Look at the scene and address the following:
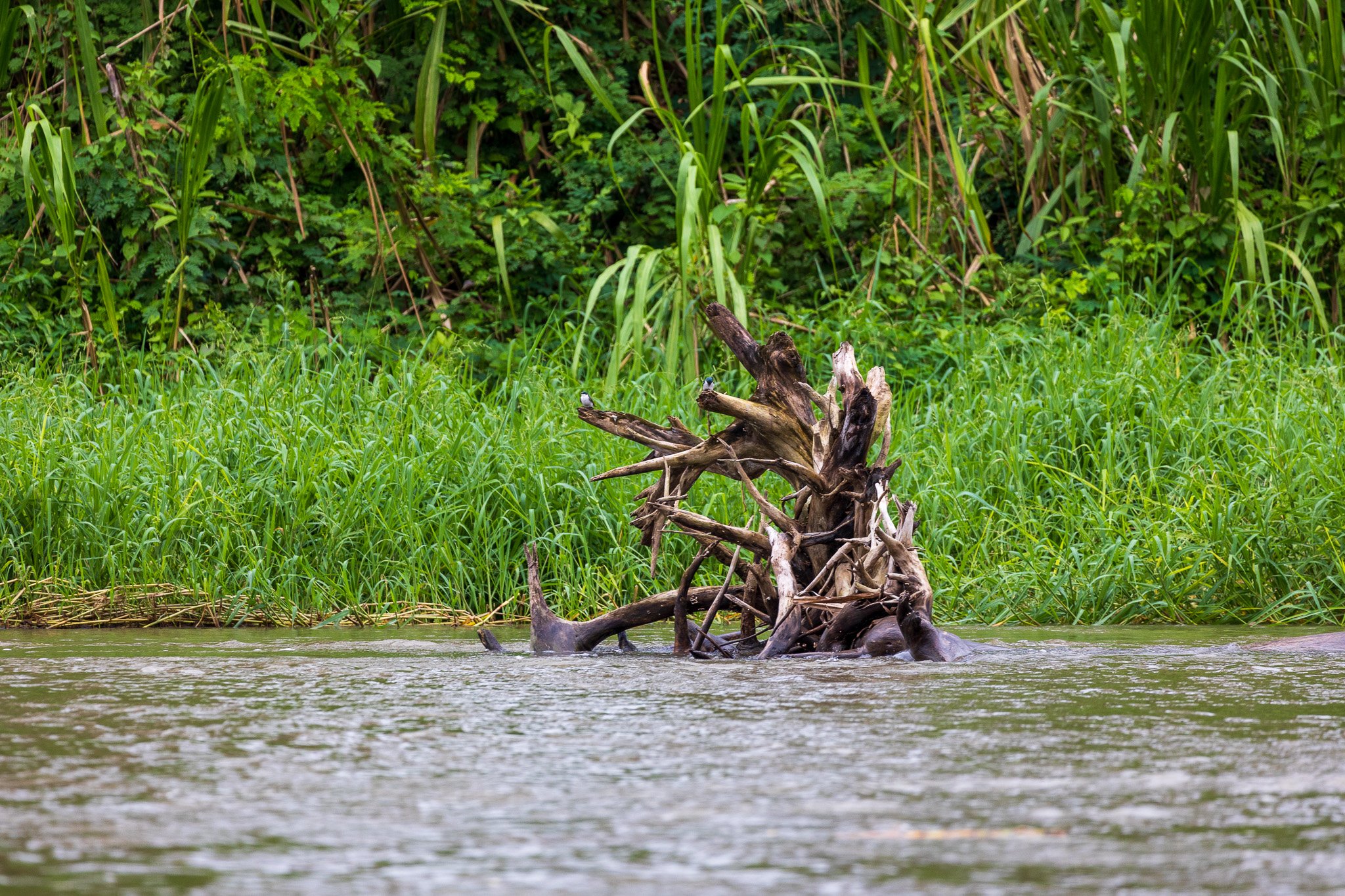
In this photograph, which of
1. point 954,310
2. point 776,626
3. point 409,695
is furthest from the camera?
point 954,310

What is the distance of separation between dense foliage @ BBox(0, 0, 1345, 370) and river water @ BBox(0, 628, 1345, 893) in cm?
290

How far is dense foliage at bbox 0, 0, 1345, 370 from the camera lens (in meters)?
5.91

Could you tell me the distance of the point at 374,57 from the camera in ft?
25.8

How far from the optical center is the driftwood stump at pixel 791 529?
3.14 metres

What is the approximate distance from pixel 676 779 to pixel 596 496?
3.02m

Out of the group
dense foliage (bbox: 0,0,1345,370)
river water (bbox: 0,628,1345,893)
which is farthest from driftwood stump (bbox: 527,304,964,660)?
dense foliage (bbox: 0,0,1345,370)

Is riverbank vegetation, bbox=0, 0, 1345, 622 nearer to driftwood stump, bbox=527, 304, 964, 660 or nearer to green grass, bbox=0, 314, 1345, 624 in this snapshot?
green grass, bbox=0, 314, 1345, 624

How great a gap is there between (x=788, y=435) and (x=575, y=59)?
3173mm

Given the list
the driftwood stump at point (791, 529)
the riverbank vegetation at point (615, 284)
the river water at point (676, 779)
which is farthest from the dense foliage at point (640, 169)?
the river water at point (676, 779)

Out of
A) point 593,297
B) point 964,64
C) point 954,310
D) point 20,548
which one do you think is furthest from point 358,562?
point 964,64

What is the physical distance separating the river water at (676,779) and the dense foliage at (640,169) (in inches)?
114

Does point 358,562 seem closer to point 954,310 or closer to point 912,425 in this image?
point 912,425

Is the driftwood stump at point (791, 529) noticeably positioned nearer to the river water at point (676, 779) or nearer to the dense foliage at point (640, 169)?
the river water at point (676, 779)

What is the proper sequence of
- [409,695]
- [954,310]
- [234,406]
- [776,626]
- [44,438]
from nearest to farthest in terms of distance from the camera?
[409,695] → [776,626] → [44,438] → [234,406] → [954,310]
